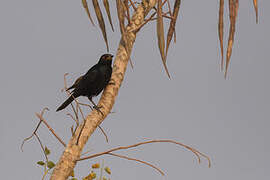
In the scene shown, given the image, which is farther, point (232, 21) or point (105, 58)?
point (105, 58)

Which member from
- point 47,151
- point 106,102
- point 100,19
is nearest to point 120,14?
point 100,19

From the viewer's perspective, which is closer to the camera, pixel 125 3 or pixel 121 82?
pixel 125 3

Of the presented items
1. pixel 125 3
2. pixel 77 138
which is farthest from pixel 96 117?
pixel 125 3

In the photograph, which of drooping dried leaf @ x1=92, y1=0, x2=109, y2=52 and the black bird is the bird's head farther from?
drooping dried leaf @ x1=92, y1=0, x2=109, y2=52

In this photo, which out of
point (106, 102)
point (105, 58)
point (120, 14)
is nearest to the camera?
point (120, 14)

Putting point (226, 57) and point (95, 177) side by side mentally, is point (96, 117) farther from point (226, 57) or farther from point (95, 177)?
point (226, 57)

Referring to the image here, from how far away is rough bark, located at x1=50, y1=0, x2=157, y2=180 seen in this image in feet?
9.81

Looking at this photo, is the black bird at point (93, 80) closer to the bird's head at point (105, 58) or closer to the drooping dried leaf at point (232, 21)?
the bird's head at point (105, 58)

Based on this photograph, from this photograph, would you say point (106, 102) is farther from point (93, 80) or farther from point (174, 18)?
point (93, 80)

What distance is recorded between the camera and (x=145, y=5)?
13.3 ft

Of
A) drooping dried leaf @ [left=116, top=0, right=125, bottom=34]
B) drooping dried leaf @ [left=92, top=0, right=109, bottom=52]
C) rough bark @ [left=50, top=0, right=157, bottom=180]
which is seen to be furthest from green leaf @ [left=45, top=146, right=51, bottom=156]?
drooping dried leaf @ [left=116, top=0, right=125, bottom=34]

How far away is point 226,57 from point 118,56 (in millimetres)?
1054

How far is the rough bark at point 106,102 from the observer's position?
299 centimetres

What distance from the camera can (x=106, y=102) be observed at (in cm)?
348
